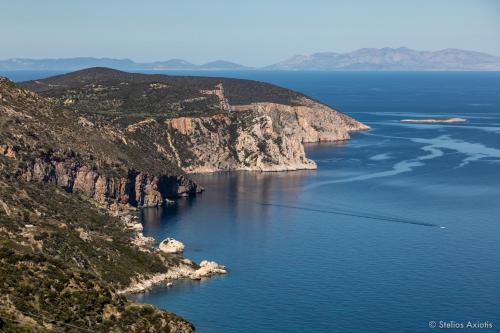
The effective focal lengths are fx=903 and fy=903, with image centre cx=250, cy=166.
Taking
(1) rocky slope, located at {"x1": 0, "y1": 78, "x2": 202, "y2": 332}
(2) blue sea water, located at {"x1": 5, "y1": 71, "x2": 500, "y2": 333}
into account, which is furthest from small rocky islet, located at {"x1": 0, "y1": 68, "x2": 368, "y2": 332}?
(2) blue sea water, located at {"x1": 5, "y1": 71, "x2": 500, "y2": 333}

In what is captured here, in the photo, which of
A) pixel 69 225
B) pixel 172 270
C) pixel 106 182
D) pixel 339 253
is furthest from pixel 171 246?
pixel 106 182

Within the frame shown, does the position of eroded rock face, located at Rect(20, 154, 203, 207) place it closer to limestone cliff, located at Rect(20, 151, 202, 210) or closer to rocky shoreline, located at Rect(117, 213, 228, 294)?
limestone cliff, located at Rect(20, 151, 202, 210)

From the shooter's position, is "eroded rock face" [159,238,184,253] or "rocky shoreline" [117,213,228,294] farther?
"eroded rock face" [159,238,184,253]

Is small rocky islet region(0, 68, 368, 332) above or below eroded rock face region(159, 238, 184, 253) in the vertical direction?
above

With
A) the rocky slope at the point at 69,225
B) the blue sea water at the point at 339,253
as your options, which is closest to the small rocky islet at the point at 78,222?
the rocky slope at the point at 69,225

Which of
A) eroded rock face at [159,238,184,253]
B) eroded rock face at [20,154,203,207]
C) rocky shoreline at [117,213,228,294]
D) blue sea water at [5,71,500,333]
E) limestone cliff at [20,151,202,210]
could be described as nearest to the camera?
blue sea water at [5,71,500,333]

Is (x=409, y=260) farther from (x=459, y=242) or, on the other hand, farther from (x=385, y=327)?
(x=385, y=327)

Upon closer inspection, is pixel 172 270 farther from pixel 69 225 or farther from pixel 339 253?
pixel 339 253
